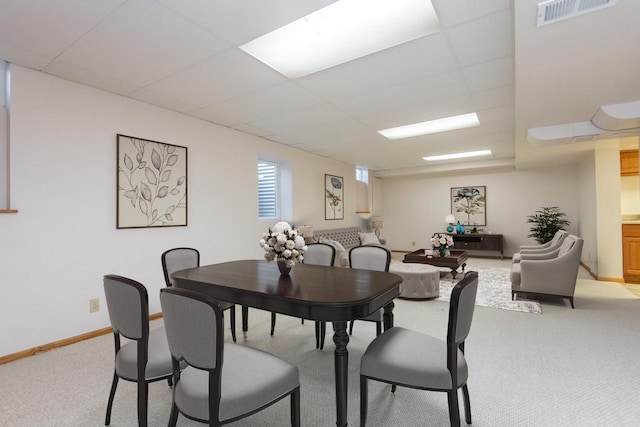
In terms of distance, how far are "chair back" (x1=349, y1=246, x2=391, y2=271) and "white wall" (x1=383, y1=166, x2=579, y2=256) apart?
6515 millimetres

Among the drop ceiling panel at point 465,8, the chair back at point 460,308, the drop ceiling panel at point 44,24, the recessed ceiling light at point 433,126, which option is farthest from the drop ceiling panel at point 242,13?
the recessed ceiling light at point 433,126

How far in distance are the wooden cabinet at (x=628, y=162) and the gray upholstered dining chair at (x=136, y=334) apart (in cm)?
749

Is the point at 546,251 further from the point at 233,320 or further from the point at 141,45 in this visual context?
the point at 141,45

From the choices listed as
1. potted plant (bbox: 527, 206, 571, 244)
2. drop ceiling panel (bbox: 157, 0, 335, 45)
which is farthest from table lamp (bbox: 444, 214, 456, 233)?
drop ceiling panel (bbox: 157, 0, 335, 45)

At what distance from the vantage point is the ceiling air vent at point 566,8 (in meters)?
1.65

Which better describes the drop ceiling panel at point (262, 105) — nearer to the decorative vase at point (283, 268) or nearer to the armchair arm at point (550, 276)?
the decorative vase at point (283, 268)

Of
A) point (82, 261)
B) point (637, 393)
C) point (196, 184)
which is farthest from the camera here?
point (196, 184)

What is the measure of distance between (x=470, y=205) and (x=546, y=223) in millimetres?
1823

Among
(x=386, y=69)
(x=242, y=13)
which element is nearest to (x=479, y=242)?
(x=386, y=69)

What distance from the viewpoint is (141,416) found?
154 cm

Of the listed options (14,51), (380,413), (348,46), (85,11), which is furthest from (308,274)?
(14,51)

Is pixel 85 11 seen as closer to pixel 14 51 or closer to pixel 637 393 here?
pixel 14 51

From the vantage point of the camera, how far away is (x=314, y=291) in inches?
71.5

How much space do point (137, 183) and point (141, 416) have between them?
254 cm
